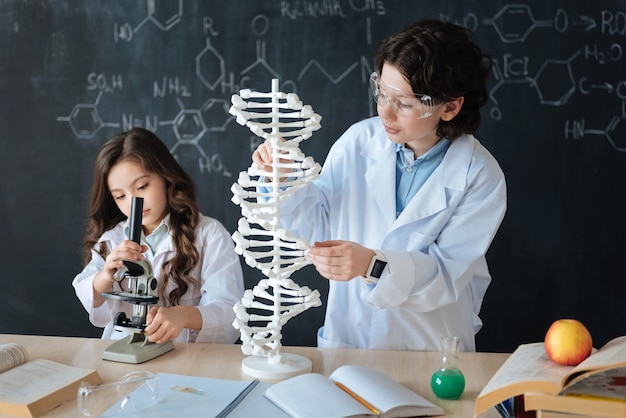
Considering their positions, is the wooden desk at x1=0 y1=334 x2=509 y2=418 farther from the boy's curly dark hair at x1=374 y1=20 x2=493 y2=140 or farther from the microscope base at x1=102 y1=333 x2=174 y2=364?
the boy's curly dark hair at x1=374 y1=20 x2=493 y2=140

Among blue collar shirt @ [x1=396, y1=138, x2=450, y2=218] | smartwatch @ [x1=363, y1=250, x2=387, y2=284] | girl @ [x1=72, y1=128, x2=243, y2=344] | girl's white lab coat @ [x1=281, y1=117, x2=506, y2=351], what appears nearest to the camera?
smartwatch @ [x1=363, y1=250, x2=387, y2=284]

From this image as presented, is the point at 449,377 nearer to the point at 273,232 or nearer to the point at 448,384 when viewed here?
Result: the point at 448,384

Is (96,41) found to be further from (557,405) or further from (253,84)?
(557,405)

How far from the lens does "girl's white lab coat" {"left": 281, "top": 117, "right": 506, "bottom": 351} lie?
2.14 m

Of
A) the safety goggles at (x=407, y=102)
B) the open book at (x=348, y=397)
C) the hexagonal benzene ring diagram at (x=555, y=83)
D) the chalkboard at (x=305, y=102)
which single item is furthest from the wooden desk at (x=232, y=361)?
the hexagonal benzene ring diagram at (x=555, y=83)

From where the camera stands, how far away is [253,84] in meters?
3.69

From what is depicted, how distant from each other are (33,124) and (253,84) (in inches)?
44.8

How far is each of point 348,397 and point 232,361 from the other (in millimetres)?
458

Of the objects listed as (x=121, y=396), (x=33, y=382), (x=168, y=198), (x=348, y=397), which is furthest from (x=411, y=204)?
(x=33, y=382)

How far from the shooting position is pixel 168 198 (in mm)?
2666

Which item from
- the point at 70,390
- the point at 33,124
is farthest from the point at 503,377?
the point at 33,124

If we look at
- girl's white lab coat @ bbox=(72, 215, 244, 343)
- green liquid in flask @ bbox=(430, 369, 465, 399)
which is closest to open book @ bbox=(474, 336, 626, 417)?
green liquid in flask @ bbox=(430, 369, 465, 399)

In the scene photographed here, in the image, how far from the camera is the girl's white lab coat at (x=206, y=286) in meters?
2.43

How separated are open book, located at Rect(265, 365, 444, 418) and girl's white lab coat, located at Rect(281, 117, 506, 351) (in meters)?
0.33
